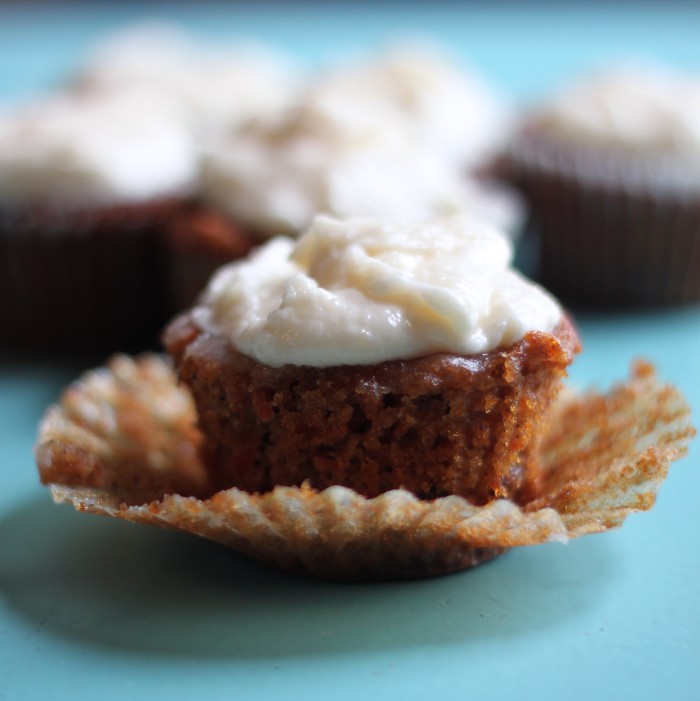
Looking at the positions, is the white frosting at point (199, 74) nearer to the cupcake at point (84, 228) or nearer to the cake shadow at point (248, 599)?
the cupcake at point (84, 228)

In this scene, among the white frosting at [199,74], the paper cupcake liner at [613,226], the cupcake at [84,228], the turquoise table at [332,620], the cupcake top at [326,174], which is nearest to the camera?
the turquoise table at [332,620]

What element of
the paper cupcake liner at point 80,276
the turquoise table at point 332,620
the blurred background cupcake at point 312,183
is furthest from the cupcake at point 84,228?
the turquoise table at point 332,620

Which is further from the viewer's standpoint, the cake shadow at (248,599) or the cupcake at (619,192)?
the cupcake at (619,192)

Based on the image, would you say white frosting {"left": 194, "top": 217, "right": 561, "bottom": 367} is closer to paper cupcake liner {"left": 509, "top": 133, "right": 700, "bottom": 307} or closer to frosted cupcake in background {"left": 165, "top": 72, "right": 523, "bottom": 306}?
frosted cupcake in background {"left": 165, "top": 72, "right": 523, "bottom": 306}

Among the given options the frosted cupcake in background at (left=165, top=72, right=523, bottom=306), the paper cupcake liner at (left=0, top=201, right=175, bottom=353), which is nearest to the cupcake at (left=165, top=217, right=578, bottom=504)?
the frosted cupcake in background at (left=165, top=72, right=523, bottom=306)

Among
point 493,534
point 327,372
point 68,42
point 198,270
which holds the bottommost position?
point 68,42

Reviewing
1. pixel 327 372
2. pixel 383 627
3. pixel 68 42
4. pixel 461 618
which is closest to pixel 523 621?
pixel 461 618

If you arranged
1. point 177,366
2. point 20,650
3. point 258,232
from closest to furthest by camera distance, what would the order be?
point 20,650, point 177,366, point 258,232

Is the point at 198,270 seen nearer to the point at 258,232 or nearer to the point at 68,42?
the point at 258,232
